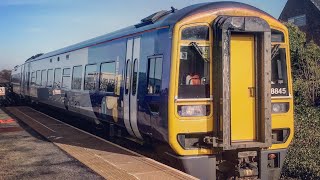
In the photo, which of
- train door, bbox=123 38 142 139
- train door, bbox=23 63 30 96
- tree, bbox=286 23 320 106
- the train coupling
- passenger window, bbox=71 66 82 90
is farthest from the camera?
train door, bbox=23 63 30 96

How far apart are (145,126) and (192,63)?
64.3 inches

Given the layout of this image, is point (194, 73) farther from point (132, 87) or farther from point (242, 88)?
point (132, 87)

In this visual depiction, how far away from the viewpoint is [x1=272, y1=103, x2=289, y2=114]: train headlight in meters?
6.92

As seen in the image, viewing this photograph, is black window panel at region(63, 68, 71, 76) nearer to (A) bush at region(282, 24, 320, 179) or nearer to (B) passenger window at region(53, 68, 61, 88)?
(B) passenger window at region(53, 68, 61, 88)

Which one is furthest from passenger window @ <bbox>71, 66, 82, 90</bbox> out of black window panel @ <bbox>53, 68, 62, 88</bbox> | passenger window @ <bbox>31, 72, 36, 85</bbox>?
passenger window @ <bbox>31, 72, 36, 85</bbox>

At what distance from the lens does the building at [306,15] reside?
2681 cm

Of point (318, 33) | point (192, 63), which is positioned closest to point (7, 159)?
point (192, 63)

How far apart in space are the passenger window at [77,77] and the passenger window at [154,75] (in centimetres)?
540

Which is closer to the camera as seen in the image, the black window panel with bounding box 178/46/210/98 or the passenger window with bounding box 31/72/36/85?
the black window panel with bounding box 178/46/210/98

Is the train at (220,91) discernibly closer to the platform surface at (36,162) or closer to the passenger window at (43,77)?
the platform surface at (36,162)

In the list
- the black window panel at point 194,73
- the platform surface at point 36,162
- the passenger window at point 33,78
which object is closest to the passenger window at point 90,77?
the platform surface at point 36,162

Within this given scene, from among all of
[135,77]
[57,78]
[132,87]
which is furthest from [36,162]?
[57,78]

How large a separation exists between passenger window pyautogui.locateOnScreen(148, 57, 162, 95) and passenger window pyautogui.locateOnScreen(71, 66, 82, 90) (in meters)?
5.40

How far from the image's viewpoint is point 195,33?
655cm
